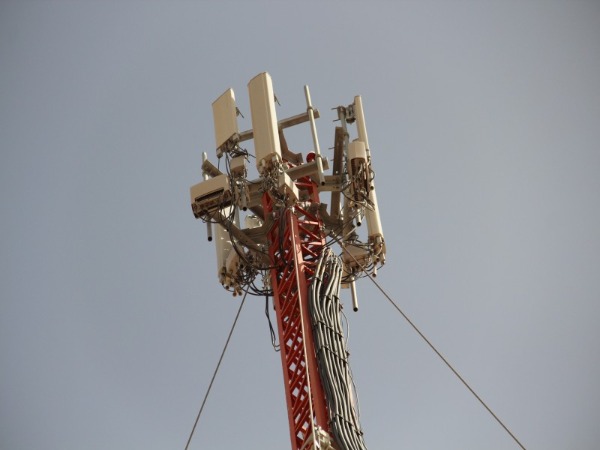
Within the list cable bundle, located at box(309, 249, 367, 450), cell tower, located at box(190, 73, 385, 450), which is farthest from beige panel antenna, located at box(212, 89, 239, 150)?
cable bundle, located at box(309, 249, 367, 450)

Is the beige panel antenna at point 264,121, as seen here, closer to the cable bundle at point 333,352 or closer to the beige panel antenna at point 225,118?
the beige panel antenna at point 225,118

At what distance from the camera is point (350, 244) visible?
18.4 meters

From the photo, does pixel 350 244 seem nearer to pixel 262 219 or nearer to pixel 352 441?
pixel 262 219

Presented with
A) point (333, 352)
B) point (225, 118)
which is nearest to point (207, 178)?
point (225, 118)

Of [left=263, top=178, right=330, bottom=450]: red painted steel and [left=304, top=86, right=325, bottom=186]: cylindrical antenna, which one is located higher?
[left=304, top=86, right=325, bottom=186]: cylindrical antenna

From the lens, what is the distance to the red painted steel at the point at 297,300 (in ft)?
50.9

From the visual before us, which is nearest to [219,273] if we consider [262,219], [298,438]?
[262,219]

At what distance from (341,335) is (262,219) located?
12.8 ft

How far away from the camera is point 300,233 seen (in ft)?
58.5

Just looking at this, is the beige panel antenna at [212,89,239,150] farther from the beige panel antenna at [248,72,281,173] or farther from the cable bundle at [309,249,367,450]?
the cable bundle at [309,249,367,450]

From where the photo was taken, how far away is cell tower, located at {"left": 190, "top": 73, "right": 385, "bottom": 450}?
15703 millimetres

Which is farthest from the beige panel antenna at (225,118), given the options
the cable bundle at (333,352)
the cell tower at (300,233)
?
the cable bundle at (333,352)

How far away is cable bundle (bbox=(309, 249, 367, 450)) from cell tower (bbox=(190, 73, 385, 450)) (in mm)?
20

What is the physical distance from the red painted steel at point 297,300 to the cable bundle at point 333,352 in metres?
0.16
